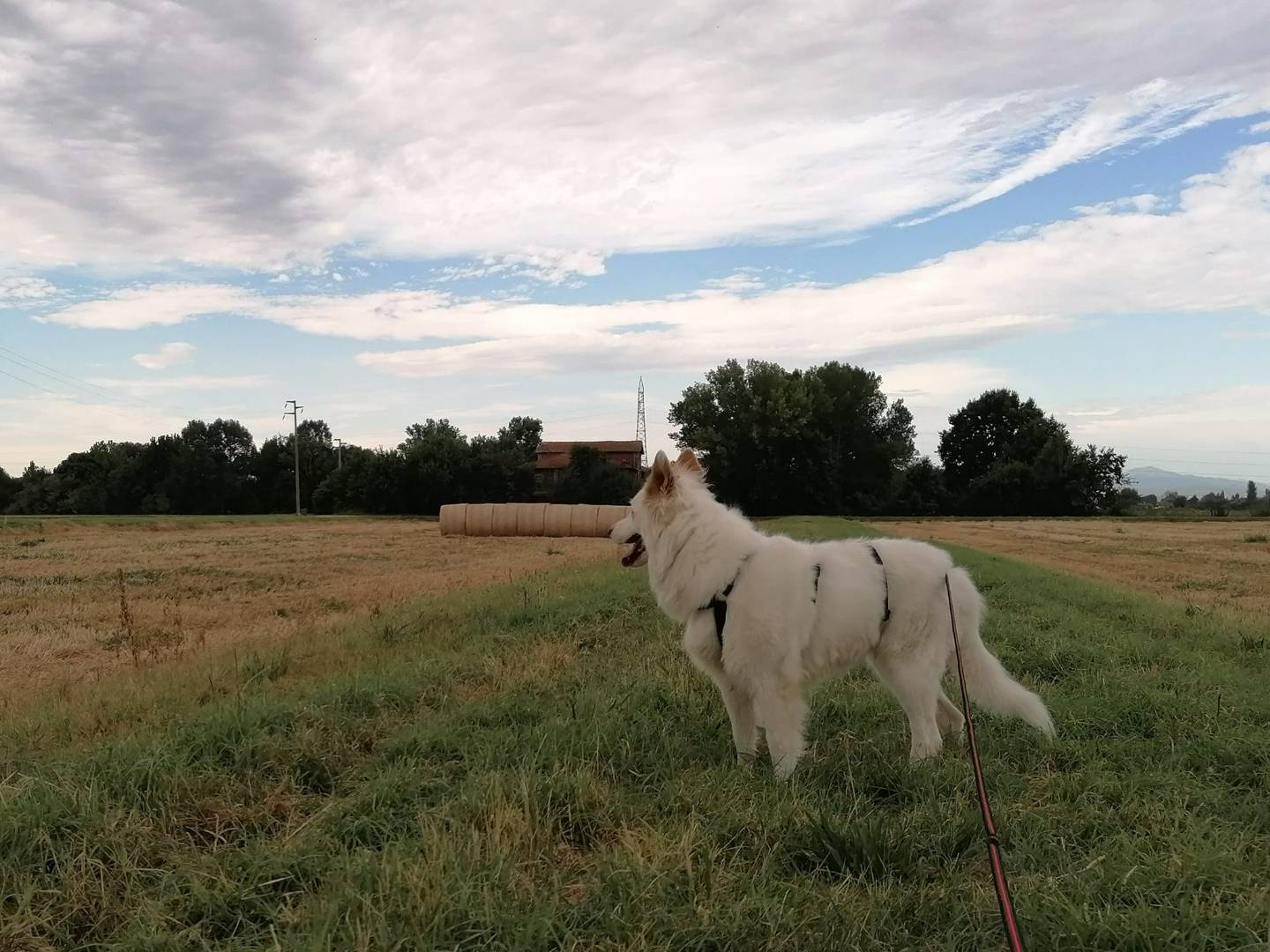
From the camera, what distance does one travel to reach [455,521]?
33.8m

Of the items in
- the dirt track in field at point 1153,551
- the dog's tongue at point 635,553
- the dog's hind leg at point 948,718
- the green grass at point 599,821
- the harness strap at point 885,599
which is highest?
the dog's tongue at point 635,553

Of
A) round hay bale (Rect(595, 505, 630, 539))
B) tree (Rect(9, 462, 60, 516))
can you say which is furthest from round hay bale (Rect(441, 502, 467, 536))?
tree (Rect(9, 462, 60, 516))

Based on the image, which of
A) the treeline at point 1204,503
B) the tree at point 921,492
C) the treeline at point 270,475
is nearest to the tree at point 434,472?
the treeline at point 270,475

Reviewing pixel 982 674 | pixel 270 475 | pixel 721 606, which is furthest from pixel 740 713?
pixel 270 475

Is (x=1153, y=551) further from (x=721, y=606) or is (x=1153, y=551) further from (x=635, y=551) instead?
(x=721, y=606)

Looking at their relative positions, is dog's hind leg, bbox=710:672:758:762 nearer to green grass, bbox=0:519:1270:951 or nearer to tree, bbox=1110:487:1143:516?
green grass, bbox=0:519:1270:951

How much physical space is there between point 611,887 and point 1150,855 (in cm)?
226

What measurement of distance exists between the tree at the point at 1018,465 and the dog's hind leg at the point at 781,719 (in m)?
61.3

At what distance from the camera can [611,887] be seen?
293 centimetres

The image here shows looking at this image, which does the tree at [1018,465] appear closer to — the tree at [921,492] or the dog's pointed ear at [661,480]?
the tree at [921,492]

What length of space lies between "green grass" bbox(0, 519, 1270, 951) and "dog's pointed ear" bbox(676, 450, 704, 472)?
1.72m

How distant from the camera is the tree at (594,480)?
199ft

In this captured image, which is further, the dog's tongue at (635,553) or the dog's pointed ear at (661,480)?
the dog's tongue at (635,553)

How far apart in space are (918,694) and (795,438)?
176 feet
